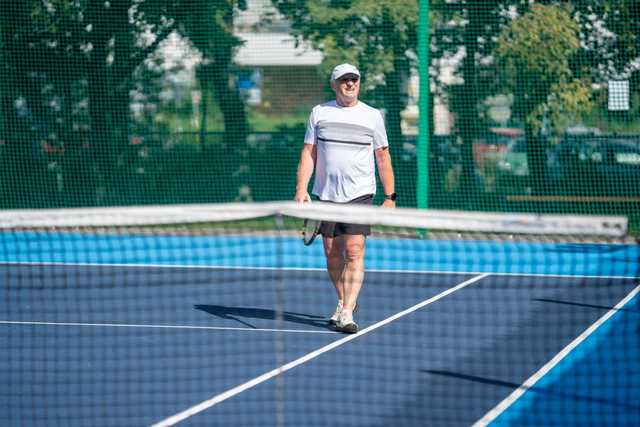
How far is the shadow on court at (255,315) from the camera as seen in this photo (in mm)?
8241

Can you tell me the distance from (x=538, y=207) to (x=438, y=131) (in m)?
1.77

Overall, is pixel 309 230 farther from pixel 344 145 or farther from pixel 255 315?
pixel 255 315

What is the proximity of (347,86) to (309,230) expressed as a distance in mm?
1138

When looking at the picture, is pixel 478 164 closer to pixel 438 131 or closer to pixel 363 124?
pixel 438 131

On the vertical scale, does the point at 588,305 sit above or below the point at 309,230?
below

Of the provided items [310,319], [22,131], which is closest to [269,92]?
[22,131]

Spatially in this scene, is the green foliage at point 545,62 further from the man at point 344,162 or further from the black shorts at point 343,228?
the black shorts at point 343,228

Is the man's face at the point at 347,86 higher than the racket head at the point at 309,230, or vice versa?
the man's face at the point at 347,86

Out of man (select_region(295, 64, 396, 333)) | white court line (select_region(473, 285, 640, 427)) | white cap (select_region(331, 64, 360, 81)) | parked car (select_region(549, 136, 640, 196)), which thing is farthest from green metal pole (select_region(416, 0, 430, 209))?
white cap (select_region(331, 64, 360, 81))

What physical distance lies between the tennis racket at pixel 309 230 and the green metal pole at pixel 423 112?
6617 mm

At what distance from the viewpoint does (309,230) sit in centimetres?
779

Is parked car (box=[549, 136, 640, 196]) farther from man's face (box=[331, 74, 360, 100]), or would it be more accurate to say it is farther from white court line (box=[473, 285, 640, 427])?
man's face (box=[331, 74, 360, 100])

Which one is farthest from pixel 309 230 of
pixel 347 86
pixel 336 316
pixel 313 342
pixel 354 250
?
pixel 347 86

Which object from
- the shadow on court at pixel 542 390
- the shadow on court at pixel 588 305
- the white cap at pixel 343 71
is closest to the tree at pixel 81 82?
the shadow on court at pixel 588 305
